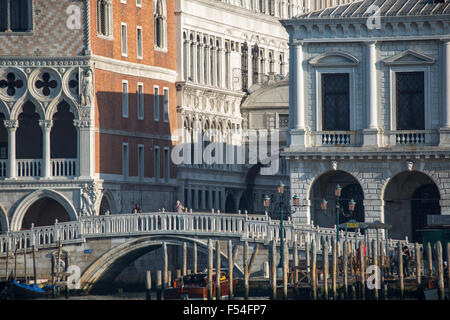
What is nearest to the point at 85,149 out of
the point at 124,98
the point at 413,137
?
the point at 124,98

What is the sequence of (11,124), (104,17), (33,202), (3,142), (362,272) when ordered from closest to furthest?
(362,272)
(33,202)
(11,124)
(104,17)
(3,142)

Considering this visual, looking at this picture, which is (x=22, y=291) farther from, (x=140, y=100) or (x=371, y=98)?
(x=371, y=98)

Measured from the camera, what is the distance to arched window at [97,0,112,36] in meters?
105

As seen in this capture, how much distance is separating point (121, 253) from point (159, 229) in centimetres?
188

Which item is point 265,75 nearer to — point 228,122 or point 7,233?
point 228,122

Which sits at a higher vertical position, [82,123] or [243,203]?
[82,123]

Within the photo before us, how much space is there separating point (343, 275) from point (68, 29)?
18647 mm

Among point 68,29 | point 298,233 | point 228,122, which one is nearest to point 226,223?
point 298,233

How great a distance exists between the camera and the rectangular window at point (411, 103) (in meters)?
96.8

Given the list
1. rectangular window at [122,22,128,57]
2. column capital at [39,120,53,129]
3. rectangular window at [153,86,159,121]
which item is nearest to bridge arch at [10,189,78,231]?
column capital at [39,120,53,129]

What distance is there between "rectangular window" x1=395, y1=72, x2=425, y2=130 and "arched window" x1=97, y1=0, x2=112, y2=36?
49.6 ft

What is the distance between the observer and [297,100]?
9781 centimetres

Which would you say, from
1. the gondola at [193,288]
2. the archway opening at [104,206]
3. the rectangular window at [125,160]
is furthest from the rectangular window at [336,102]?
the rectangular window at [125,160]

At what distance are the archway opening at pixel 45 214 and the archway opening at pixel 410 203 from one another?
15.3m
